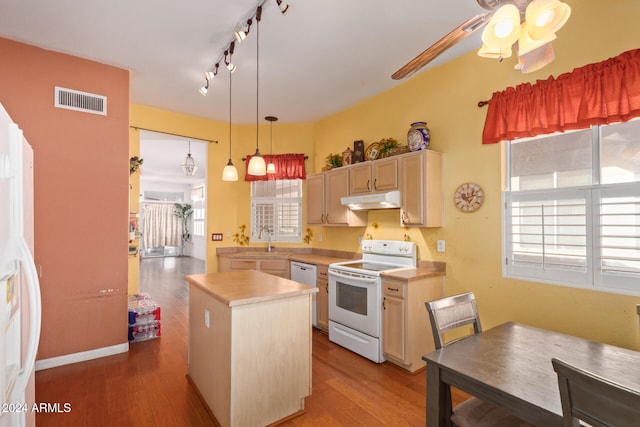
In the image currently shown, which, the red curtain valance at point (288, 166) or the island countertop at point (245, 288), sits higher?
the red curtain valance at point (288, 166)

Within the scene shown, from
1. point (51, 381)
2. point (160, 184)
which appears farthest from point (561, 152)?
point (160, 184)

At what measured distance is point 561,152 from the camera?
238 cm

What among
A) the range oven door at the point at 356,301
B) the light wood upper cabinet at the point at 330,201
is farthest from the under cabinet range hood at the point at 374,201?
the range oven door at the point at 356,301

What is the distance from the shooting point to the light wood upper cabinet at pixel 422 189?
3.02 m

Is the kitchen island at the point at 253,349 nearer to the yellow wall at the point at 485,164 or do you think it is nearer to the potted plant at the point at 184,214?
the yellow wall at the point at 485,164

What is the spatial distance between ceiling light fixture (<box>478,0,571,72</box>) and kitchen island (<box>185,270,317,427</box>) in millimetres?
1784

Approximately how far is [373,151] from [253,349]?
263cm

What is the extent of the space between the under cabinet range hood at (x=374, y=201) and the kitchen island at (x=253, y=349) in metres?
1.40

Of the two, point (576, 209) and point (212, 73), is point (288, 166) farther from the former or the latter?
point (576, 209)

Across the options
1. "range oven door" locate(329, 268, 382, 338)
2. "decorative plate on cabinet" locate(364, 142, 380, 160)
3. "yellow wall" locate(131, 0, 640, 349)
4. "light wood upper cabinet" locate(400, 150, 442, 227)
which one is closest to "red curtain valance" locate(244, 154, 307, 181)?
"yellow wall" locate(131, 0, 640, 349)

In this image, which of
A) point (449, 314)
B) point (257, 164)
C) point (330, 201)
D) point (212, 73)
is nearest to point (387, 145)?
point (330, 201)

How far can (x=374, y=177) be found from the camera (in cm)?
353

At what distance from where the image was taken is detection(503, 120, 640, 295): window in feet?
6.68

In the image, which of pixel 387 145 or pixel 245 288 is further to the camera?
pixel 387 145
